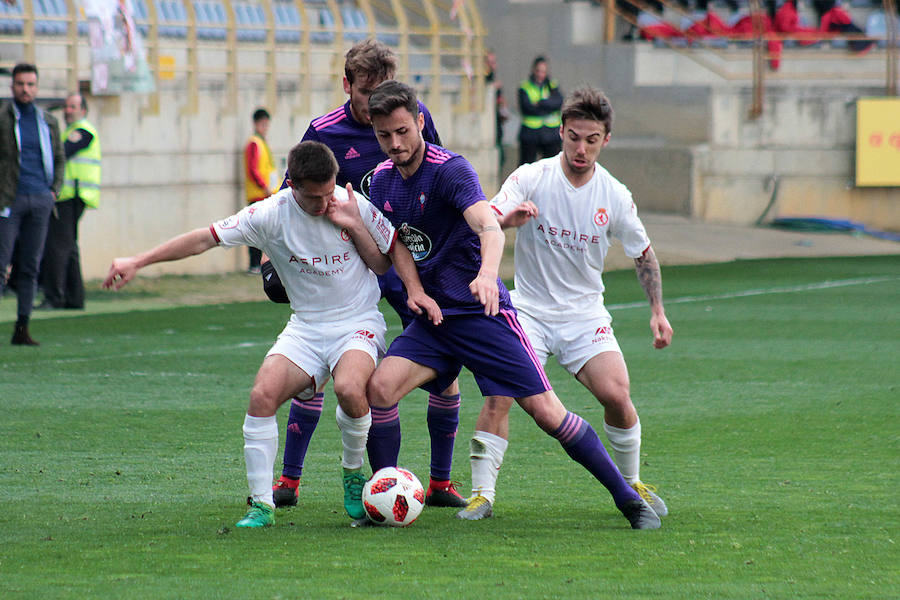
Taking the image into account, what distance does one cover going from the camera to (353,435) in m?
5.71

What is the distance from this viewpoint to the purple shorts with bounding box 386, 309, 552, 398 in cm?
553

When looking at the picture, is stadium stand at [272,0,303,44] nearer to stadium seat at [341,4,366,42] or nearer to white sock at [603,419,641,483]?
stadium seat at [341,4,366,42]

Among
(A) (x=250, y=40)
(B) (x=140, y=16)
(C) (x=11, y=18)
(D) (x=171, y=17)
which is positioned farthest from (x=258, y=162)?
(A) (x=250, y=40)

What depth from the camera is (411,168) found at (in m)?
5.53

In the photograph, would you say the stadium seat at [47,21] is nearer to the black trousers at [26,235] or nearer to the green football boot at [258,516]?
the black trousers at [26,235]

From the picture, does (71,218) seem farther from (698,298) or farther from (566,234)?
(566,234)

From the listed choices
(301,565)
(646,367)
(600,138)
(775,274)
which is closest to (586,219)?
(600,138)

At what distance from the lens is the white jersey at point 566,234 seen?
6043 mm

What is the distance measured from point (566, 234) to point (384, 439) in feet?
3.83

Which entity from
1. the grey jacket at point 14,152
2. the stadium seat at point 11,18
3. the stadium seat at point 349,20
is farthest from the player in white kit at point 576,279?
the stadium seat at point 349,20

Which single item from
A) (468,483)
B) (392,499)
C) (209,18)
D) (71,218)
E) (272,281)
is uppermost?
(209,18)

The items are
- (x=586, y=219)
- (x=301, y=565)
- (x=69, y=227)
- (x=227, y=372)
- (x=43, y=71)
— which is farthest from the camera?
(x=43, y=71)

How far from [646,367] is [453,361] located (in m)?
4.93

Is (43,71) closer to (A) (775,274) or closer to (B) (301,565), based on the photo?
(A) (775,274)
